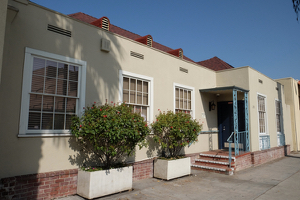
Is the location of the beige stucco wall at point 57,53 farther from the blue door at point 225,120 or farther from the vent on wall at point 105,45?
the blue door at point 225,120

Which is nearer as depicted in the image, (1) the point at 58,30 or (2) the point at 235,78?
(1) the point at 58,30

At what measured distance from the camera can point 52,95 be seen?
5.06 metres

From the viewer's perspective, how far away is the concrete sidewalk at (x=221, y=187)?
17.5ft

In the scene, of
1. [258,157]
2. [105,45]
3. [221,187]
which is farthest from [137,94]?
[258,157]

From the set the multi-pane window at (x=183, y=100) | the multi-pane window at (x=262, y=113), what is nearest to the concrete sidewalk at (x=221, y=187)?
the multi-pane window at (x=183, y=100)

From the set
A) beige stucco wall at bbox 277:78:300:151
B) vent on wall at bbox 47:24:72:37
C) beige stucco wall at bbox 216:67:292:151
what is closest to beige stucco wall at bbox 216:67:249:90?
beige stucco wall at bbox 216:67:292:151

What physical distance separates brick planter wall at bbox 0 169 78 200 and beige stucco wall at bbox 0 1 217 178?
5.4 inches

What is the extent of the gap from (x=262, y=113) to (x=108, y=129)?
27.3 feet

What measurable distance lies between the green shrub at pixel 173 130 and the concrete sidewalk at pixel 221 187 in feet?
3.41

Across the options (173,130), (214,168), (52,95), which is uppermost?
(52,95)

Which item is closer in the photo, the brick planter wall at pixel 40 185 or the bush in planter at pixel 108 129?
the brick planter wall at pixel 40 185

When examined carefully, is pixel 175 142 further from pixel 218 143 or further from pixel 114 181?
pixel 218 143

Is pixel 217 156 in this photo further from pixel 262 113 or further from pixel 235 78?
pixel 262 113

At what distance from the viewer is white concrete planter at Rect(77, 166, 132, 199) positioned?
4871mm
